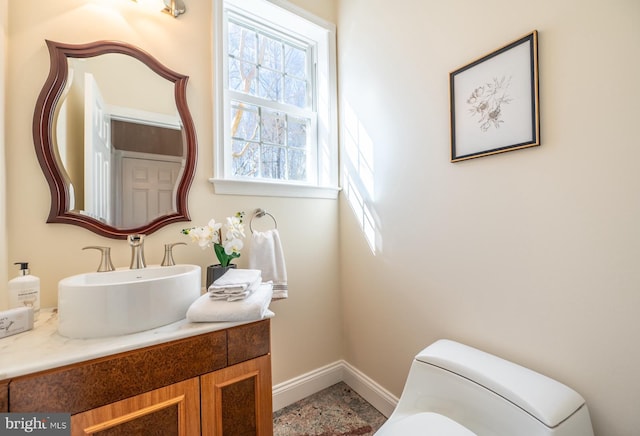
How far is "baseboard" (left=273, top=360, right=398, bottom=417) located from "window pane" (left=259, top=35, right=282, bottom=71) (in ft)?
6.71

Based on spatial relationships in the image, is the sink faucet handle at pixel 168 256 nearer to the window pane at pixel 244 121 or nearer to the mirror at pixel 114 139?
the mirror at pixel 114 139

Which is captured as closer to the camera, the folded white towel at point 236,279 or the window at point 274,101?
the folded white towel at point 236,279

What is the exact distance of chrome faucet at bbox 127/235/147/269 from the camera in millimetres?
1182

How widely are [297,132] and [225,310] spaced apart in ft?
4.35

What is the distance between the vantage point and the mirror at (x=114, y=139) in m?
1.16

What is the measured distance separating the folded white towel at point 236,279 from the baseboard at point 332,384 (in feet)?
2.94

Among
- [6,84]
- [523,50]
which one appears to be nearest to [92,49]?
[6,84]

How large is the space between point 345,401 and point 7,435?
1.53m

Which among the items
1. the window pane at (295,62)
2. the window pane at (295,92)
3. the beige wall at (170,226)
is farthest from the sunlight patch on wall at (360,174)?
the window pane at (295,62)

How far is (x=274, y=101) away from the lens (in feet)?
5.98

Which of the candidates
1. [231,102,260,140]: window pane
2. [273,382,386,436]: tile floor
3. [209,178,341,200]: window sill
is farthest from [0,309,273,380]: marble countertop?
[231,102,260,140]: window pane

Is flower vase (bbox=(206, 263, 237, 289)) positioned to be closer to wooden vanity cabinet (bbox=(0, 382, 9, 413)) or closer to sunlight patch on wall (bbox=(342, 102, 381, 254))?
wooden vanity cabinet (bbox=(0, 382, 9, 413))

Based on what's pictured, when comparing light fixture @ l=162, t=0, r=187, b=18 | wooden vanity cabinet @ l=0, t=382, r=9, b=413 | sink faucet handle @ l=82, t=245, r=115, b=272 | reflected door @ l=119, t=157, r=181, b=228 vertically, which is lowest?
wooden vanity cabinet @ l=0, t=382, r=9, b=413

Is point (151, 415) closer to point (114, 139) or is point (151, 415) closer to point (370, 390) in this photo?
point (114, 139)
